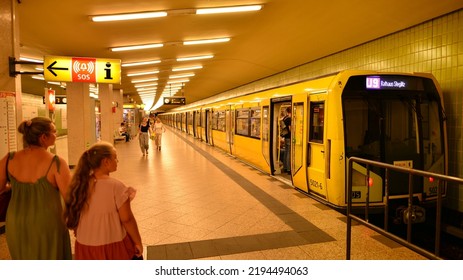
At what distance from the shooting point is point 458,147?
6.14m

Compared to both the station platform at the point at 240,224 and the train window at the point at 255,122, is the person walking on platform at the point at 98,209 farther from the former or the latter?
the train window at the point at 255,122

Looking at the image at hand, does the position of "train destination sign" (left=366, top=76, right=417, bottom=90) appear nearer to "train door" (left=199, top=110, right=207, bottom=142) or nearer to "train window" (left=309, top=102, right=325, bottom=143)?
"train window" (left=309, top=102, right=325, bottom=143)

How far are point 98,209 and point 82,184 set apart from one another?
20cm

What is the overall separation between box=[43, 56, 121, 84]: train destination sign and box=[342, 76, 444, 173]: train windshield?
523cm

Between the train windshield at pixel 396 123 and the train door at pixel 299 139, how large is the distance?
3.68ft

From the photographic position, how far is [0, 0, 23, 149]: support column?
488 cm

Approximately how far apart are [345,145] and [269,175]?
3.93 m

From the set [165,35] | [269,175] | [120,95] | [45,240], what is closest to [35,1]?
[165,35]

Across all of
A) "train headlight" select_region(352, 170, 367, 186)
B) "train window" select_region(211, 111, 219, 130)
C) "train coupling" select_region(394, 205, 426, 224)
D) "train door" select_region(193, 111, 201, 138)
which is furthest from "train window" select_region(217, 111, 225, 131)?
"train coupling" select_region(394, 205, 426, 224)

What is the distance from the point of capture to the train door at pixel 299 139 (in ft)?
20.9

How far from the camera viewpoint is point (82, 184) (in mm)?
2207

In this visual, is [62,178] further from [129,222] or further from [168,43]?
[168,43]

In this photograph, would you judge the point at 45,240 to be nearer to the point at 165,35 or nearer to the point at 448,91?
the point at 165,35

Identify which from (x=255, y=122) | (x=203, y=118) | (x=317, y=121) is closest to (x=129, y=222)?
(x=317, y=121)
